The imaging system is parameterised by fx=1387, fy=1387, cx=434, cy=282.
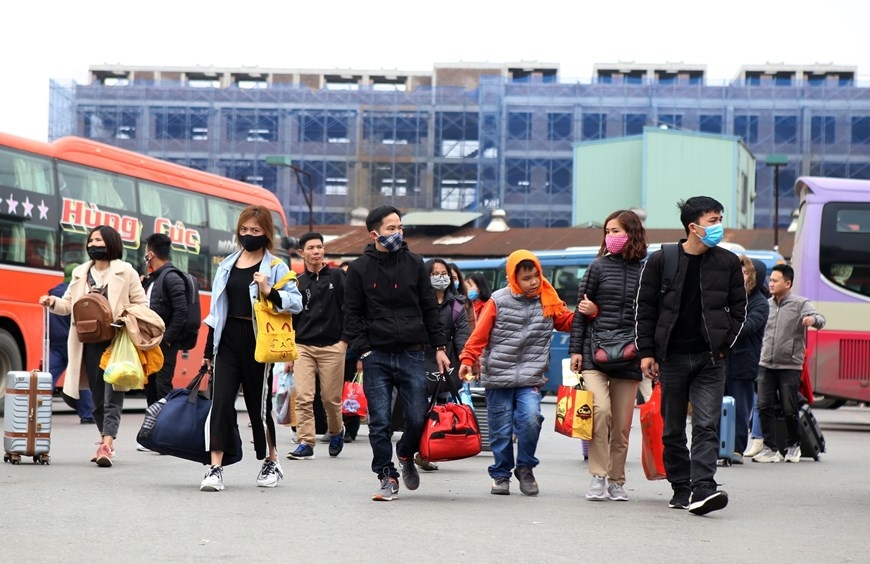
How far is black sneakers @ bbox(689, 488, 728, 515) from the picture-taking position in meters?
7.88

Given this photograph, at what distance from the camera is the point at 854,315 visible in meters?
19.9

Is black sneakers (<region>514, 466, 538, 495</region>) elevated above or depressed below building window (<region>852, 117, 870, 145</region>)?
below

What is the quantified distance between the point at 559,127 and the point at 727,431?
60705mm

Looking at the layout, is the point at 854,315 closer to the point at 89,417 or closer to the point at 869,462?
the point at 869,462

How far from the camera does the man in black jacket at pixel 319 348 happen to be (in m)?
11.9

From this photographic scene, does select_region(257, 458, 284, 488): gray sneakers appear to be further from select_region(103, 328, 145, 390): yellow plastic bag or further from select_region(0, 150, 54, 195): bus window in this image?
select_region(0, 150, 54, 195): bus window

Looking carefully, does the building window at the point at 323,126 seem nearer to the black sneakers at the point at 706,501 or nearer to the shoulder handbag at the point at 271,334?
the shoulder handbag at the point at 271,334

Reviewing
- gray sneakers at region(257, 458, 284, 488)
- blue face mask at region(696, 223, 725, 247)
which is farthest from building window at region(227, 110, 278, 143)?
blue face mask at region(696, 223, 725, 247)

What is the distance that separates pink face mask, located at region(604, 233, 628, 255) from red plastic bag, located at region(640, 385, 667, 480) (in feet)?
3.01

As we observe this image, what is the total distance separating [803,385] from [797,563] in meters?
7.63

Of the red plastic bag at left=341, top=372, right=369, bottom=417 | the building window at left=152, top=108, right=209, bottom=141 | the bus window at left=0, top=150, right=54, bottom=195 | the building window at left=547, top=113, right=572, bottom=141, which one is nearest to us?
the red plastic bag at left=341, top=372, right=369, bottom=417

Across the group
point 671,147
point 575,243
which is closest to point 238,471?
point 575,243

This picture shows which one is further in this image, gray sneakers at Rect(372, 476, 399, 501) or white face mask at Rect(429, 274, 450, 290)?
white face mask at Rect(429, 274, 450, 290)

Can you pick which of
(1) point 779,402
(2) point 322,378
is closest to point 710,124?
(1) point 779,402
